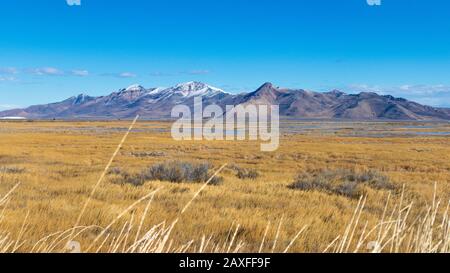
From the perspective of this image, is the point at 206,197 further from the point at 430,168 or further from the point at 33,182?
the point at 430,168

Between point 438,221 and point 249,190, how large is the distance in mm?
5624

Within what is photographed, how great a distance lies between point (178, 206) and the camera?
364 inches

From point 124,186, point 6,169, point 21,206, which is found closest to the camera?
point 21,206

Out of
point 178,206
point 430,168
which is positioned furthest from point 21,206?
point 430,168

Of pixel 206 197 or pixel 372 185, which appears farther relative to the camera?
pixel 372 185

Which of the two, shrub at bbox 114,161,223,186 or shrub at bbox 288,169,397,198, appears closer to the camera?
shrub at bbox 288,169,397,198

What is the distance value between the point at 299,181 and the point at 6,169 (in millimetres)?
13585

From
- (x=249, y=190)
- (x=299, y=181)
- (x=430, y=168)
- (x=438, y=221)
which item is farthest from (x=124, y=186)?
(x=430, y=168)

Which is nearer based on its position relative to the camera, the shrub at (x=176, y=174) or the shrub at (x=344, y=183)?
the shrub at (x=344, y=183)

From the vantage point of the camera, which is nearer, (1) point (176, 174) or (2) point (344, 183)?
(2) point (344, 183)

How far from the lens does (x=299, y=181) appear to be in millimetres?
14148
